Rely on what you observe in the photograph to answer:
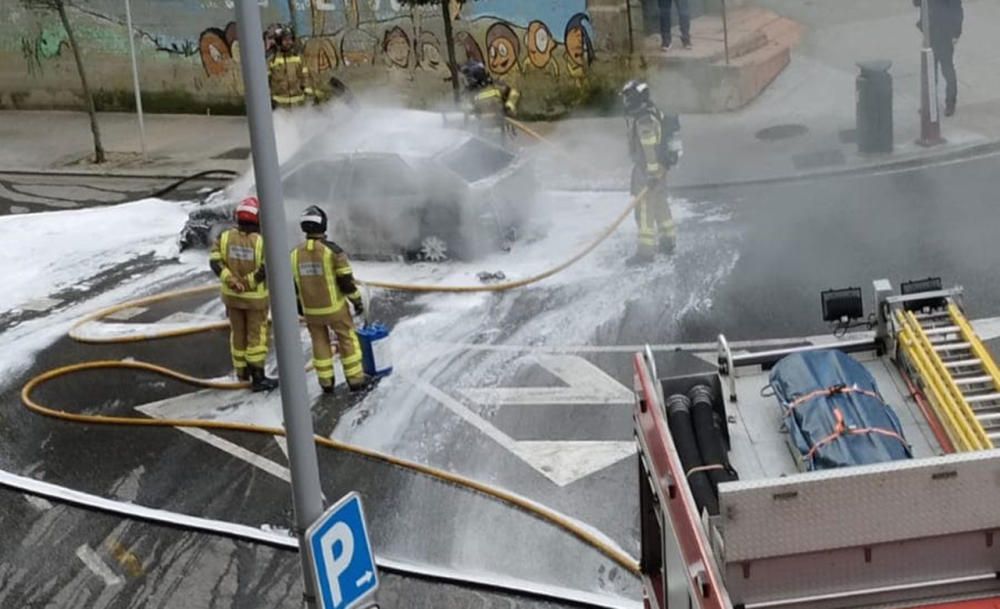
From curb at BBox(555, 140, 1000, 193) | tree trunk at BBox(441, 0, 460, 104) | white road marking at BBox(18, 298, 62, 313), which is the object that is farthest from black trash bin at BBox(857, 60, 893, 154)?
white road marking at BBox(18, 298, 62, 313)

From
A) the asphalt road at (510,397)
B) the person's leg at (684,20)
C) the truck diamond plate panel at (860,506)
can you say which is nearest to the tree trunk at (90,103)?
the asphalt road at (510,397)

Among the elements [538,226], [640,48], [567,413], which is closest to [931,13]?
[640,48]

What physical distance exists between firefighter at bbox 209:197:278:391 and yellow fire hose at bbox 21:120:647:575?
1.12 feet

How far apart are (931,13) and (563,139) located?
4.39 meters

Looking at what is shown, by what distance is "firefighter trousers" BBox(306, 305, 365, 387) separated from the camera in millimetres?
9898

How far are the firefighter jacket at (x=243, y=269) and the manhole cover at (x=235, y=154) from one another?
314 inches

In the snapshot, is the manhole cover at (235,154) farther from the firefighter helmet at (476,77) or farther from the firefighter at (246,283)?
the firefighter at (246,283)

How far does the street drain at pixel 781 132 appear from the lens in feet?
51.6

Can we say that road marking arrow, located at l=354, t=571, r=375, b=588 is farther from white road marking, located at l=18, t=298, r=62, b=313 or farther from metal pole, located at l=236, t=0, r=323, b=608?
white road marking, located at l=18, t=298, r=62, b=313

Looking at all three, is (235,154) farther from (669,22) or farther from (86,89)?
(669,22)

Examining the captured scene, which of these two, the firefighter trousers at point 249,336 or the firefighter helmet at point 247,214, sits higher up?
the firefighter helmet at point 247,214

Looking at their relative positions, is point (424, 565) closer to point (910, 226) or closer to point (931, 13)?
point (910, 226)

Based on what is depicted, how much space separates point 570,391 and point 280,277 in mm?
4952

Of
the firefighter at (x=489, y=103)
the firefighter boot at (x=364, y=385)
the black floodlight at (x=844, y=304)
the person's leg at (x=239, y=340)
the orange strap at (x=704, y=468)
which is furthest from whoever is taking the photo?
the firefighter at (x=489, y=103)
